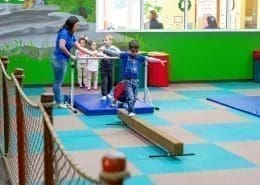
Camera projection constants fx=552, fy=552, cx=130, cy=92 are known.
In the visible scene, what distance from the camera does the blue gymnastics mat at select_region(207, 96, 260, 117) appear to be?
31.9 ft

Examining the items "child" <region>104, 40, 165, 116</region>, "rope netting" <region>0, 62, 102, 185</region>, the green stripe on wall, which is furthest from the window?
"rope netting" <region>0, 62, 102, 185</region>

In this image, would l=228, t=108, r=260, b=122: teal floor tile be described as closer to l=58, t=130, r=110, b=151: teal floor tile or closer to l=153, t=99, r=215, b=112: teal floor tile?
l=153, t=99, r=215, b=112: teal floor tile

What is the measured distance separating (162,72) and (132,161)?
661cm

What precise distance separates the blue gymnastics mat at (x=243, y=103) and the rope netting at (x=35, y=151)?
178 inches

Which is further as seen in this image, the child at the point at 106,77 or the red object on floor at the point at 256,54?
Answer: the red object on floor at the point at 256,54

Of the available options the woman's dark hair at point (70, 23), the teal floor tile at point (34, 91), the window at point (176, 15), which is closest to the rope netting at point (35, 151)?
the woman's dark hair at point (70, 23)

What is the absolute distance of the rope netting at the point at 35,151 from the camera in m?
2.86

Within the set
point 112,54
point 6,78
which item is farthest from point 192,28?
point 6,78

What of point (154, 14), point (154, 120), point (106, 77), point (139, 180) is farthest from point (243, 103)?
point (139, 180)

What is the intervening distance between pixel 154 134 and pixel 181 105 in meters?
3.40

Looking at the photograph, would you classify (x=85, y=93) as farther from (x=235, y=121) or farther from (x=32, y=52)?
(x=235, y=121)

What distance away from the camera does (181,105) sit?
34.5ft

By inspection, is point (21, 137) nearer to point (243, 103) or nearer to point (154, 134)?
point (154, 134)

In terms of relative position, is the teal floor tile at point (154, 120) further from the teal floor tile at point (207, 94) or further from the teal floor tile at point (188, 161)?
the teal floor tile at point (207, 94)
